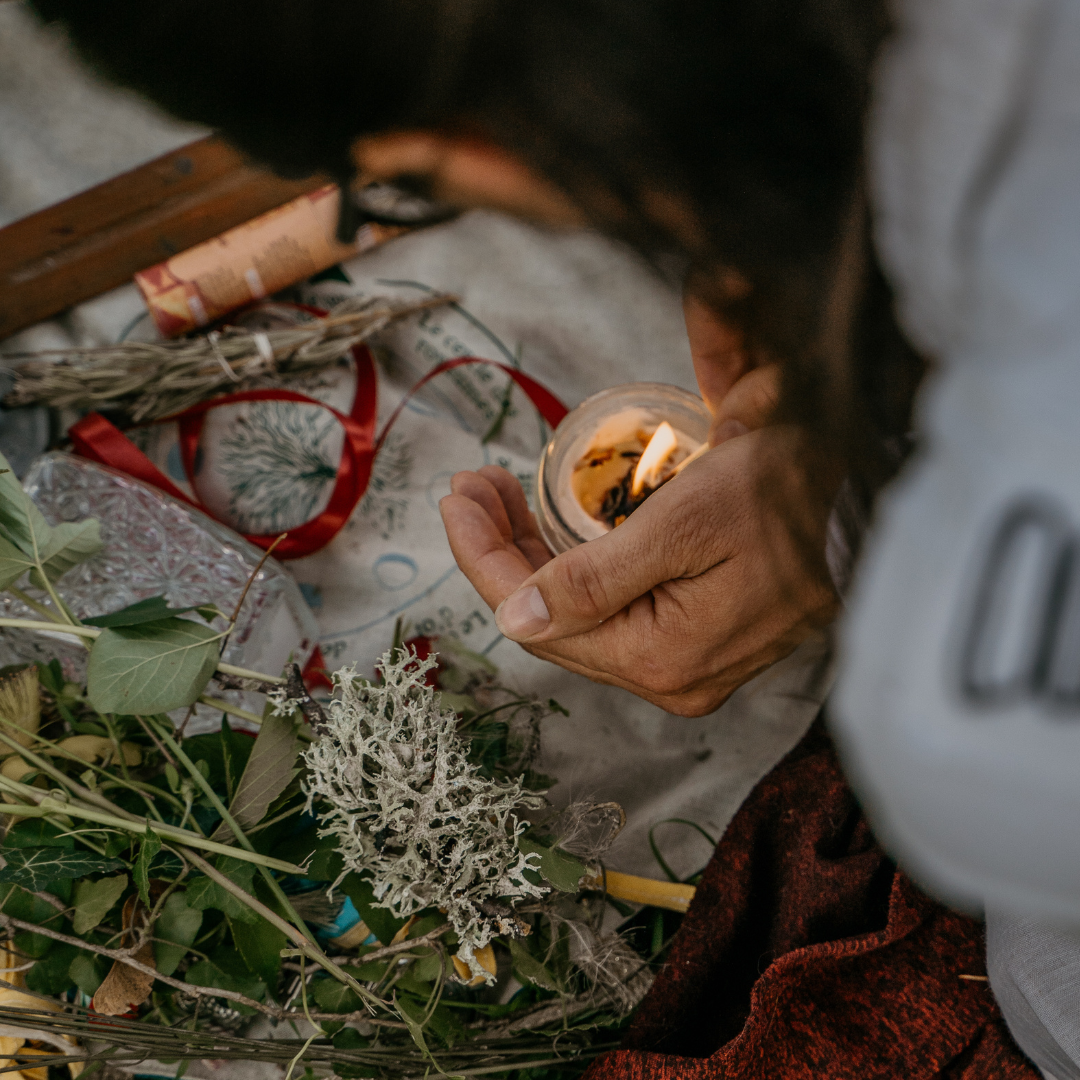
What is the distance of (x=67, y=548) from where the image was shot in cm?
46

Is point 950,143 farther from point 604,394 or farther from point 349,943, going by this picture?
point 349,943

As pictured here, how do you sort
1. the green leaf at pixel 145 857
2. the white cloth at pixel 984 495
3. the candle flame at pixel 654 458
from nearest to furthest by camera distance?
the white cloth at pixel 984 495 < the green leaf at pixel 145 857 < the candle flame at pixel 654 458

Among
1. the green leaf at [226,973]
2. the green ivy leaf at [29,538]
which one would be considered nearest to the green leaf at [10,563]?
the green ivy leaf at [29,538]

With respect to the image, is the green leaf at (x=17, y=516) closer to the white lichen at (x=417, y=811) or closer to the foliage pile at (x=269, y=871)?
the foliage pile at (x=269, y=871)

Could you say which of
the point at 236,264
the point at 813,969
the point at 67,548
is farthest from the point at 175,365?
the point at 813,969

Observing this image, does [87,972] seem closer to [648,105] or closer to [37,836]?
[37,836]

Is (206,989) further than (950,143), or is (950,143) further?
(206,989)

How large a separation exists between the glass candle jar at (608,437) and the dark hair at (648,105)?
129 millimetres

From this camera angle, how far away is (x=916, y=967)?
45cm

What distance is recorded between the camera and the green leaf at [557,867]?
38 centimetres

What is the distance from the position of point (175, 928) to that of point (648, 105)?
440mm

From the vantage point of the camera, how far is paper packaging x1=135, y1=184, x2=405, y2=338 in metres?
0.65

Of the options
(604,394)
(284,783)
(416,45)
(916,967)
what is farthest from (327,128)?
(916,967)

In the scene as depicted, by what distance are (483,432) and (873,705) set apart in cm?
59
